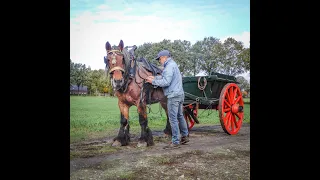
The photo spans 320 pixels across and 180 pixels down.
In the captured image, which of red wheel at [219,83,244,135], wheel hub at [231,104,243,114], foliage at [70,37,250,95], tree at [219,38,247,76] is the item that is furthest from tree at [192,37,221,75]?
wheel hub at [231,104,243,114]

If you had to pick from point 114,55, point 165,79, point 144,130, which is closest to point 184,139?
point 144,130

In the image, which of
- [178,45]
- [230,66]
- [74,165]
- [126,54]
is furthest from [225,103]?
[74,165]

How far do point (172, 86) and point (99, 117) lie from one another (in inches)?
35.6

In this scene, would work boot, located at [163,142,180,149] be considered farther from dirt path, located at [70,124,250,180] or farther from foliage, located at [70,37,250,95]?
foliage, located at [70,37,250,95]

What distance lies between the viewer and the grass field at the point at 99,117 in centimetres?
362

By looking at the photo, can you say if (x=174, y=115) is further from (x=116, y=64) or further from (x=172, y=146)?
(x=116, y=64)

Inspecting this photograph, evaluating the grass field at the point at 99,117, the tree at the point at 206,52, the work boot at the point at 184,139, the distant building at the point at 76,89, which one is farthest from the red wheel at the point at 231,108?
the distant building at the point at 76,89

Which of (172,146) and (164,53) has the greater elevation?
(164,53)

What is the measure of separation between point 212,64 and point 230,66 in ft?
0.86

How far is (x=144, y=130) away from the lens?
3732mm

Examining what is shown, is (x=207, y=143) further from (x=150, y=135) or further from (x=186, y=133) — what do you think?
(x=150, y=135)

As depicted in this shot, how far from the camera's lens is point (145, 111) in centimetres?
376

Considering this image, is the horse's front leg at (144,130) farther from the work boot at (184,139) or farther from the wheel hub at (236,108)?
the wheel hub at (236,108)

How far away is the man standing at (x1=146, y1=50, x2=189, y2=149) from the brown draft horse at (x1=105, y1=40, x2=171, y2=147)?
106 mm
